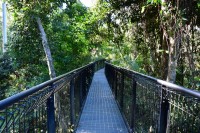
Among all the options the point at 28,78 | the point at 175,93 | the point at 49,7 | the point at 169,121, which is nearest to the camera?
the point at 175,93

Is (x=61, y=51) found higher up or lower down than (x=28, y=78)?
higher up

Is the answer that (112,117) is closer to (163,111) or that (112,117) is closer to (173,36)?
(173,36)

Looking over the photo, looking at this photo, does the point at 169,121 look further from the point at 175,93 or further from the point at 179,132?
the point at 175,93

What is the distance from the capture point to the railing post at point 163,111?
2332 millimetres

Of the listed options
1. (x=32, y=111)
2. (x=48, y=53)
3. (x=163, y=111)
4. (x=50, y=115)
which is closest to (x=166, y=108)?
(x=163, y=111)

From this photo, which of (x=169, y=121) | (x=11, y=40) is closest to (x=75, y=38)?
(x=11, y=40)

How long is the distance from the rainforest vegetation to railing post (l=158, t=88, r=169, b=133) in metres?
2.40

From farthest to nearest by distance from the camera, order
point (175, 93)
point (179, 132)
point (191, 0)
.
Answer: point (191, 0) → point (179, 132) → point (175, 93)

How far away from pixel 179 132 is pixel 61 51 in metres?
8.67

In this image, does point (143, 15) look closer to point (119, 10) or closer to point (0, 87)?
point (119, 10)

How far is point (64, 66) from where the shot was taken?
10.7 meters

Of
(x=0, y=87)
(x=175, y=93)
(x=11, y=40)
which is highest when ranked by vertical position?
(x=11, y=40)

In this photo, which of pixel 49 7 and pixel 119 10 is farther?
pixel 49 7

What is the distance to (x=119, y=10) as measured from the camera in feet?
24.0
